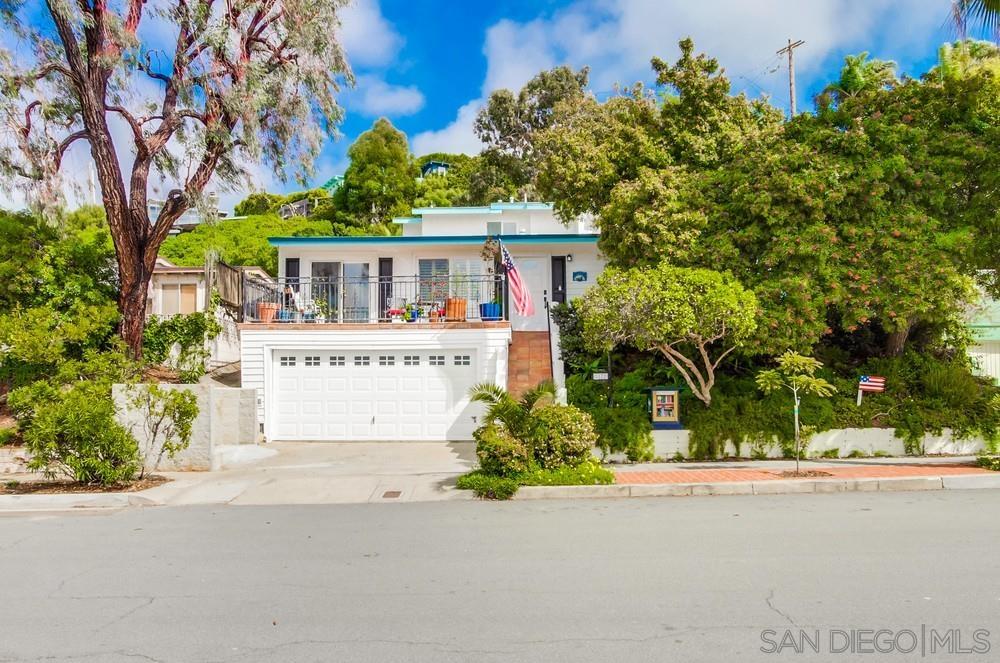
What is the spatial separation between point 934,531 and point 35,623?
8.22m

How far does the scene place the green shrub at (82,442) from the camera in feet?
32.4

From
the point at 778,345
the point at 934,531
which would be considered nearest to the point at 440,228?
the point at 778,345

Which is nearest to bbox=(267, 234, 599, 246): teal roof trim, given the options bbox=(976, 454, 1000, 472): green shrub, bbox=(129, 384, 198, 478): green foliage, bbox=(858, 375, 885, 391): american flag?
bbox=(858, 375, 885, 391): american flag

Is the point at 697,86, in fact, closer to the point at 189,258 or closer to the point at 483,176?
the point at 483,176

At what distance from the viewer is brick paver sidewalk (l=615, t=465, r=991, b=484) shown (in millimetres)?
10383

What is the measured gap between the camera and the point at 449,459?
13445 millimetres

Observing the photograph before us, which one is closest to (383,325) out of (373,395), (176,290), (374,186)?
(373,395)

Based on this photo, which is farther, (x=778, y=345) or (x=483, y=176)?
(x=483, y=176)

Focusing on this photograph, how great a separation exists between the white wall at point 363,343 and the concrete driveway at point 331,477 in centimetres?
175

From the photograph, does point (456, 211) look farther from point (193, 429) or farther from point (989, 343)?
point (989, 343)

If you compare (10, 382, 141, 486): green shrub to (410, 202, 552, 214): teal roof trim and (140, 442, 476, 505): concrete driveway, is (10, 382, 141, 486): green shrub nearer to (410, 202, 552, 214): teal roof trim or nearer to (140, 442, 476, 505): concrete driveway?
(140, 442, 476, 505): concrete driveway

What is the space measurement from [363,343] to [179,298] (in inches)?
376

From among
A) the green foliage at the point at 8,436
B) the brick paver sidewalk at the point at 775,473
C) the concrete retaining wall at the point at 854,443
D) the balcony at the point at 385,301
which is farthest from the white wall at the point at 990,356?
the green foliage at the point at 8,436

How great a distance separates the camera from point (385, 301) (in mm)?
18328
